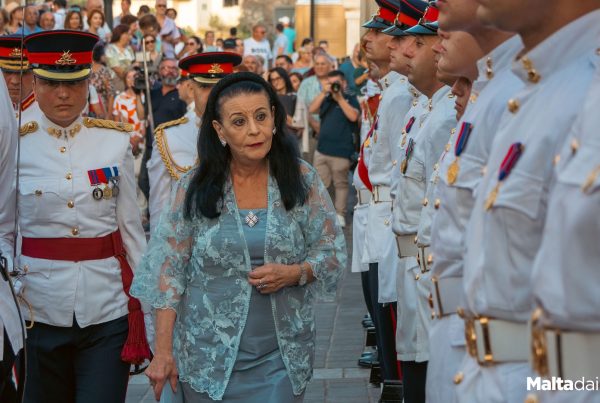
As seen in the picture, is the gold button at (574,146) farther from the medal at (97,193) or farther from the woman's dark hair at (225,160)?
the medal at (97,193)

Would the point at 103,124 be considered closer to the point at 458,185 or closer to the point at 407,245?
the point at 407,245

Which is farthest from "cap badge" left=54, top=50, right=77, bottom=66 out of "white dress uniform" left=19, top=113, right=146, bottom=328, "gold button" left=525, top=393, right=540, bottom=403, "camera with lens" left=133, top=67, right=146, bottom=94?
"camera with lens" left=133, top=67, right=146, bottom=94

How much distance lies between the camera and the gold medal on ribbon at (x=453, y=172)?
3.61m

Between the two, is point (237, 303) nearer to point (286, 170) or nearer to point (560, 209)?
point (286, 170)

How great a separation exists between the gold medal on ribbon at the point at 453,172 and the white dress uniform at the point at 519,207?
450mm

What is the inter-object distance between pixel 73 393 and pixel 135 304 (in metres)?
0.47

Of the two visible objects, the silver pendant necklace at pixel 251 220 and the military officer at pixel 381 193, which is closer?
the silver pendant necklace at pixel 251 220

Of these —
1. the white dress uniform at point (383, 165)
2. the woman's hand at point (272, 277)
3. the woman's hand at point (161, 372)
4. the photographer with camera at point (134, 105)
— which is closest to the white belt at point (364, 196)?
the white dress uniform at point (383, 165)

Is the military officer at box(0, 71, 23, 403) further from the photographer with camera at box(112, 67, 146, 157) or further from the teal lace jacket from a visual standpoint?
the photographer with camera at box(112, 67, 146, 157)

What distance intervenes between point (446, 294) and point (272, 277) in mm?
1246

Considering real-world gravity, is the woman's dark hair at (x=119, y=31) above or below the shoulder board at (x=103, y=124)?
below

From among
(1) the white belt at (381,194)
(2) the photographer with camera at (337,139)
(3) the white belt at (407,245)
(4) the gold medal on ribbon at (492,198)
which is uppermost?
(4) the gold medal on ribbon at (492,198)

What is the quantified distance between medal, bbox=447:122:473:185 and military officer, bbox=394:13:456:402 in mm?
1862

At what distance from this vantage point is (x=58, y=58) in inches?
234
